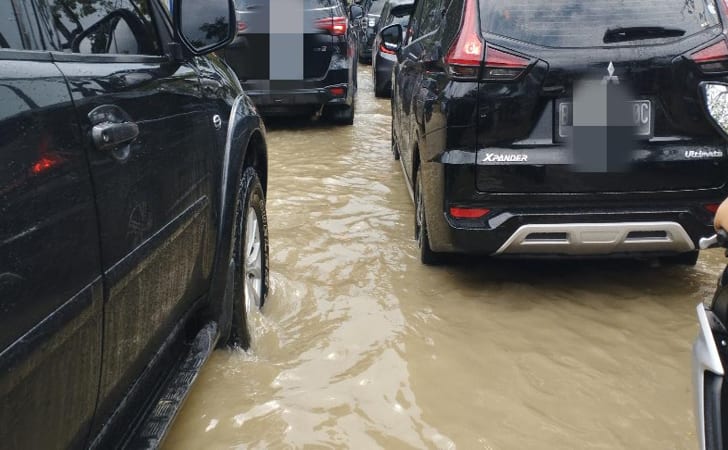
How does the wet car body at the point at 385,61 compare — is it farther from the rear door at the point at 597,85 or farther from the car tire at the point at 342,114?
the rear door at the point at 597,85

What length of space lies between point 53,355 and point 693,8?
9.69 feet

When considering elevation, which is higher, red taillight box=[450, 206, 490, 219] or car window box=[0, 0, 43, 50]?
car window box=[0, 0, 43, 50]

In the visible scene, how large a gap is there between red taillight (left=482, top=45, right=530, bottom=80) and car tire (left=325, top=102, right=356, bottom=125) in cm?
534

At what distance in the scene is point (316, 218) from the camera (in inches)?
194

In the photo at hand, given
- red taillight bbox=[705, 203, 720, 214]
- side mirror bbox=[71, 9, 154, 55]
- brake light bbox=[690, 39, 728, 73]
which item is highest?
side mirror bbox=[71, 9, 154, 55]

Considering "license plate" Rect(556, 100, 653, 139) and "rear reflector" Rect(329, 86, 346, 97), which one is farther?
"rear reflector" Rect(329, 86, 346, 97)

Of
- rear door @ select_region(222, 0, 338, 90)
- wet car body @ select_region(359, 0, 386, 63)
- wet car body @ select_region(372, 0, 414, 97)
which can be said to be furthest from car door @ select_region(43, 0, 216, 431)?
wet car body @ select_region(359, 0, 386, 63)

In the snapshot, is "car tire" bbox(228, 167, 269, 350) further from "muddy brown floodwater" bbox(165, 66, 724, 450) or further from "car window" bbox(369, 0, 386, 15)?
"car window" bbox(369, 0, 386, 15)

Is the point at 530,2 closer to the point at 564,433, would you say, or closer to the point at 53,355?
the point at 564,433

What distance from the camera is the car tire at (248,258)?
2755 millimetres

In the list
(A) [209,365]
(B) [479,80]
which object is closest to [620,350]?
(B) [479,80]

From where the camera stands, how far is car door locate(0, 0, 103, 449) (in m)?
1.17

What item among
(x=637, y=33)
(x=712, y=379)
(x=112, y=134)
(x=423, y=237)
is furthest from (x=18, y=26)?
(x=423, y=237)

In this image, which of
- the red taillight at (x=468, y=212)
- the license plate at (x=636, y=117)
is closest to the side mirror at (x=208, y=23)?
the red taillight at (x=468, y=212)
